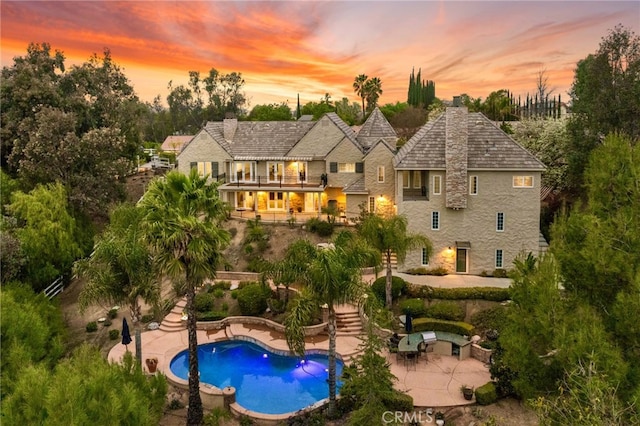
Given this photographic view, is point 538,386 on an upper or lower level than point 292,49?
lower

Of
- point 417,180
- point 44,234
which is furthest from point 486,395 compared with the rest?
point 44,234

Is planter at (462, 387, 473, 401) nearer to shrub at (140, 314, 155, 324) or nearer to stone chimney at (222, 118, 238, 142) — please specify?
shrub at (140, 314, 155, 324)

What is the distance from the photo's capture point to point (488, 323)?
82.5 feet

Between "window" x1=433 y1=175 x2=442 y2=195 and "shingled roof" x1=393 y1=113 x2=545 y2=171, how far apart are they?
79 centimetres

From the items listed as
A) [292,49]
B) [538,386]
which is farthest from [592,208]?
[292,49]

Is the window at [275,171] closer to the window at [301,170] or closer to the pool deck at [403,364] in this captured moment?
the window at [301,170]

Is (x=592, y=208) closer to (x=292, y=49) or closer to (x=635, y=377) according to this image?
(x=635, y=377)

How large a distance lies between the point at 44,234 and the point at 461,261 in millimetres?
29627

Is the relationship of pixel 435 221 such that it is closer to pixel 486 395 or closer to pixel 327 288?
pixel 486 395

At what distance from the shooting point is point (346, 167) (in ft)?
134

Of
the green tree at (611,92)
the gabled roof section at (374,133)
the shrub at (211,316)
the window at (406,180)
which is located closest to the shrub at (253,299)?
the shrub at (211,316)

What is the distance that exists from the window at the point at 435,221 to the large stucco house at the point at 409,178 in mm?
73

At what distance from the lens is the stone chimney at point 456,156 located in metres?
31.0

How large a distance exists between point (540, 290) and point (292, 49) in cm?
3211
